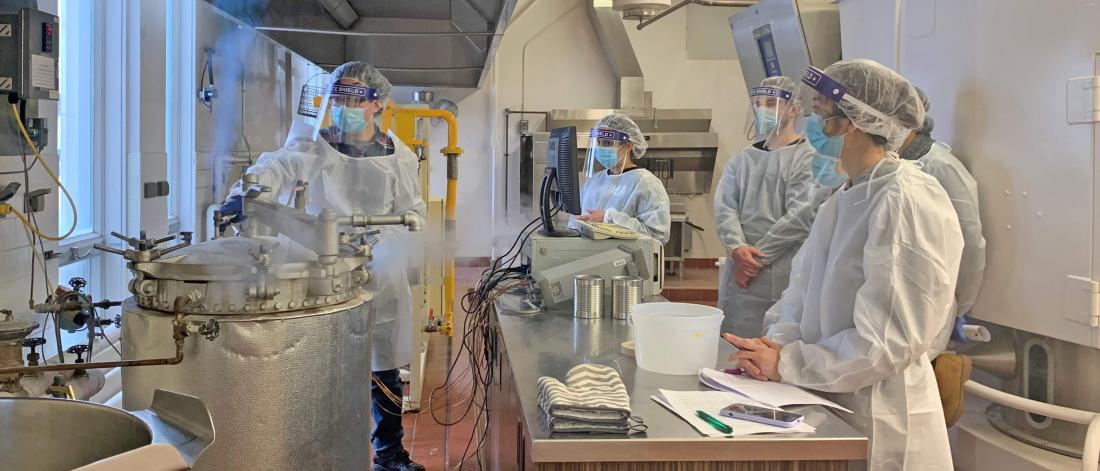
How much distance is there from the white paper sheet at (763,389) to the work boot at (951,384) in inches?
14.8

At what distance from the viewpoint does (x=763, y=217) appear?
3.07 m

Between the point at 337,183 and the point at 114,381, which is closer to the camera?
the point at 337,183

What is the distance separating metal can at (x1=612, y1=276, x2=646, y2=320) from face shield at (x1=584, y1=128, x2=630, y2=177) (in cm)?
154

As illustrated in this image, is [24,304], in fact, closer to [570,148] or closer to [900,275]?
[570,148]

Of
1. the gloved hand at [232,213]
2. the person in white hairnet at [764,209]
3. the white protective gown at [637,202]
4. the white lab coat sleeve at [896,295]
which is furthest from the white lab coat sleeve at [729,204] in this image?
the gloved hand at [232,213]

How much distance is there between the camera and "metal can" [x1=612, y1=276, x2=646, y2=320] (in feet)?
7.33

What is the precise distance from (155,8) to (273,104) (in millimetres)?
772

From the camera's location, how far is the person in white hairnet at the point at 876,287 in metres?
1.49

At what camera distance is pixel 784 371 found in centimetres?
159

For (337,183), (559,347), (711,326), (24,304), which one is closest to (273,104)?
(337,183)

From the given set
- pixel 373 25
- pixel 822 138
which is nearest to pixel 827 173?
pixel 822 138

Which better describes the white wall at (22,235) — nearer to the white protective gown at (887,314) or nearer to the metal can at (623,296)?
the metal can at (623,296)

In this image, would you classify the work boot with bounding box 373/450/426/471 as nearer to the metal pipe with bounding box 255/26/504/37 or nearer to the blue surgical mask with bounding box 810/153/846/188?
the metal pipe with bounding box 255/26/504/37

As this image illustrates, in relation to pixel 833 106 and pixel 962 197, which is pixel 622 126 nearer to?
pixel 962 197
